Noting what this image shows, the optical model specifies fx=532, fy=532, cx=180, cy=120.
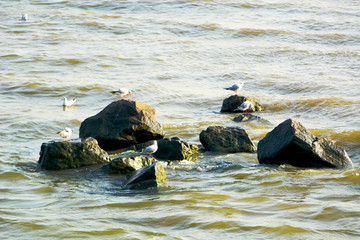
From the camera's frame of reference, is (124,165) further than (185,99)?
No

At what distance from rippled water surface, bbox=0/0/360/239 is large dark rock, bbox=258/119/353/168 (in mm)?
172

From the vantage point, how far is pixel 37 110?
1145 centimetres

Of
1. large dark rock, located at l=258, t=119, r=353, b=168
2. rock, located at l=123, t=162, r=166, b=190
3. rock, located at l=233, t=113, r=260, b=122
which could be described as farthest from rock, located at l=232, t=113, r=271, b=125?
rock, located at l=123, t=162, r=166, b=190

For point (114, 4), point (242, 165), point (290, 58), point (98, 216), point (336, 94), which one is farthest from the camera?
point (114, 4)

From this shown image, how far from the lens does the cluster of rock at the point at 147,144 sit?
23.6 feet

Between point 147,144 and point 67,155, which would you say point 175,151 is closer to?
point 147,144

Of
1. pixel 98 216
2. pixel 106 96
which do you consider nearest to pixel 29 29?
pixel 106 96

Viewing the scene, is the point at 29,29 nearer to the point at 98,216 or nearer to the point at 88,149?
the point at 88,149

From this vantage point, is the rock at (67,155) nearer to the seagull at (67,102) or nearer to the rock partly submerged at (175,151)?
the rock partly submerged at (175,151)

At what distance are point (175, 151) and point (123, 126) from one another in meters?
1.13

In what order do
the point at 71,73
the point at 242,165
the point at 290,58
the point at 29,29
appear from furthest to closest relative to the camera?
1. the point at 29,29
2. the point at 290,58
3. the point at 71,73
4. the point at 242,165

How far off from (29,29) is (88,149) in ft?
50.0

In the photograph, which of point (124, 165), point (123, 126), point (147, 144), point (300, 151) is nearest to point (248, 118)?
point (147, 144)

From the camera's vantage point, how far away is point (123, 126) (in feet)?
28.0
